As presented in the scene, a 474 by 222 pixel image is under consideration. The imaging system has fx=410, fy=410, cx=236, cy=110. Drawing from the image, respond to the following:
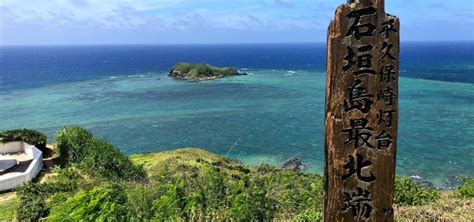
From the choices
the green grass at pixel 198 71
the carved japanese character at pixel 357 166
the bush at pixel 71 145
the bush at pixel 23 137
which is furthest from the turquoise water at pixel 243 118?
the carved japanese character at pixel 357 166

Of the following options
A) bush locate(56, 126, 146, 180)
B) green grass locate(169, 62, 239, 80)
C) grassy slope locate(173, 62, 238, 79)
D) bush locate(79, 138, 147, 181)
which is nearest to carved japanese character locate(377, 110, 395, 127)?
bush locate(56, 126, 146, 180)

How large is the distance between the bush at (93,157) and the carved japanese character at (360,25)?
16.0 meters

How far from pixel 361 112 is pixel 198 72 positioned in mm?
81075

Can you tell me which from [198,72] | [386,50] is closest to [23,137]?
[386,50]

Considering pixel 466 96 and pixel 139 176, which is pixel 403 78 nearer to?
pixel 466 96

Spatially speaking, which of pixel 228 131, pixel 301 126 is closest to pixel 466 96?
pixel 301 126

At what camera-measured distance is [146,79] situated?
88500mm

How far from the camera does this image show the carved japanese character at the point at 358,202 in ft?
15.0

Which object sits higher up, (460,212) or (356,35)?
(356,35)

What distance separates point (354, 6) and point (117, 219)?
5.30 meters

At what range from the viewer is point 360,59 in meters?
4.40

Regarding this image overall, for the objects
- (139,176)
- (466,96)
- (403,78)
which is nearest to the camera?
(139,176)

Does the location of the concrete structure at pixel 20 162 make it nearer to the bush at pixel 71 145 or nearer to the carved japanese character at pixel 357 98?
the bush at pixel 71 145

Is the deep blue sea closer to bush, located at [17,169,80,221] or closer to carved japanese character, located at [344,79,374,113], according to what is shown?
bush, located at [17,169,80,221]
